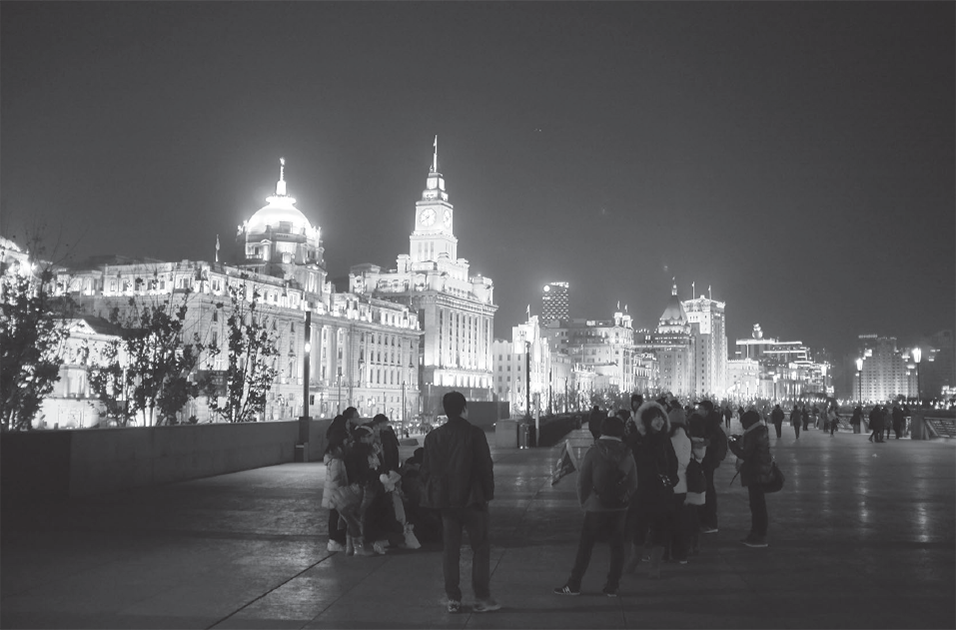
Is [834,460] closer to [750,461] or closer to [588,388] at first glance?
[750,461]

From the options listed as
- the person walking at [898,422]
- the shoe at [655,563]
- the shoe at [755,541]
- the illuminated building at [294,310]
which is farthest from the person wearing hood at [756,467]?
the illuminated building at [294,310]

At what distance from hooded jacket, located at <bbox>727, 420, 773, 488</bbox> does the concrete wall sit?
11748 mm

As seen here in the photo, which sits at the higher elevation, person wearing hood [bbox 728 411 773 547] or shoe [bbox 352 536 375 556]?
person wearing hood [bbox 728 411 773 547]

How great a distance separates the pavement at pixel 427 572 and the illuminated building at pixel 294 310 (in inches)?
2852

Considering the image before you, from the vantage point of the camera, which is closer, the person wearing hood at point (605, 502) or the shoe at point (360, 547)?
the person wearing hood at point (605, 502)

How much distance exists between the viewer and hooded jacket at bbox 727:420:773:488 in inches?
479

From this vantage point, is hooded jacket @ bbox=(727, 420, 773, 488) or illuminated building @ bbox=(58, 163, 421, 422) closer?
hooded jacket @ bbox=(727, 420, 773, 488)

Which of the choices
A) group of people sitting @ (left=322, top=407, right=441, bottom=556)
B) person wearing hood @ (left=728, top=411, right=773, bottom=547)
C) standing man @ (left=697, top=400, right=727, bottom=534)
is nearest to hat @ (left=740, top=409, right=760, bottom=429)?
person wearing hood @ (left=728, top=411, right=773, bottom=547)

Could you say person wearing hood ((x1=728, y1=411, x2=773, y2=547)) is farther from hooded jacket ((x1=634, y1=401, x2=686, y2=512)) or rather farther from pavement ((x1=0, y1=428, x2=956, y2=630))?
hooded jacket ((x1=634, y1=401, x2=686, y2=512))

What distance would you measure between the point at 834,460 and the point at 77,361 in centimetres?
5394

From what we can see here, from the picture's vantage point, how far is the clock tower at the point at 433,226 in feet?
545

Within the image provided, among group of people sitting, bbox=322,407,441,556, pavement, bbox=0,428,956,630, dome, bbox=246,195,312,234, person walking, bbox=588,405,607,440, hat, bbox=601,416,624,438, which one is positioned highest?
dome, bbox=246,195,312,234

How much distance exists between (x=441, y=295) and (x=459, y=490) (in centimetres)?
14542

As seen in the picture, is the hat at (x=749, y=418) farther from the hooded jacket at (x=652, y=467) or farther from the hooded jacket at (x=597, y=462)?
the hooded jacket at (x=597, y=462)
